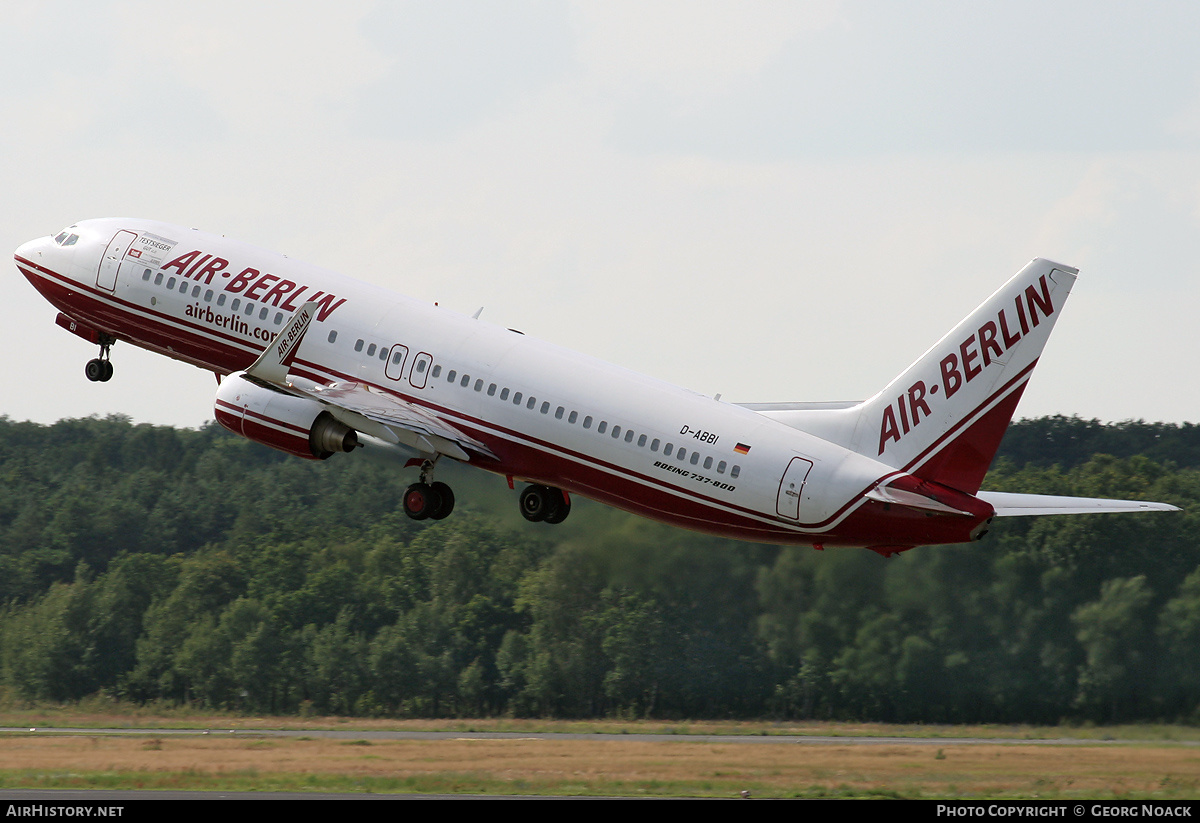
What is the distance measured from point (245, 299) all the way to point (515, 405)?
28.9ft

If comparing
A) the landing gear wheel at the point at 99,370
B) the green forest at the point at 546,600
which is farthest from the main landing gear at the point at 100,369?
the green forest at the point at 546,600

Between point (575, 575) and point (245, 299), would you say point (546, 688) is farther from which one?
point (245, 299)

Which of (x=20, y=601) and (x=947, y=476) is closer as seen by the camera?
(x=947, y=476)

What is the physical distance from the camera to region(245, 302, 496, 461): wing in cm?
4322

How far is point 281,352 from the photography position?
43.7m

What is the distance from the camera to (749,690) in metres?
69.4

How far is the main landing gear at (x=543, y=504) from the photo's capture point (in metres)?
47.7

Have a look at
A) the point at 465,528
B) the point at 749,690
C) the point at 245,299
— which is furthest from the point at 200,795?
the point at 465,528

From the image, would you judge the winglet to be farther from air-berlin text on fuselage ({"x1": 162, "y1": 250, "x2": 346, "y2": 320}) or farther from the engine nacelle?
air-berlin text on fuselage ({"x1": 162, "y1": 250, "x2": 346, "y2": 320})

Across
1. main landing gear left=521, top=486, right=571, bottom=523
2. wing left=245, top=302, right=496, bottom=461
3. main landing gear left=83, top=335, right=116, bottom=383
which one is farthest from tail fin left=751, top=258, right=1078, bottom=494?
main landing gear left=83, top=335, right=116, bottom=383

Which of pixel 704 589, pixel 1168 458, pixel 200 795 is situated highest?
pixel 1168 458

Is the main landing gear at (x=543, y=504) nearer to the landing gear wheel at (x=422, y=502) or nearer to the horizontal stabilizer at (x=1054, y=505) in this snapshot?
the landing gear wheel at (x=422, y=502)

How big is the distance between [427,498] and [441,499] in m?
0.39

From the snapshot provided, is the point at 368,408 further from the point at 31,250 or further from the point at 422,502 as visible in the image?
the point at 31,250
